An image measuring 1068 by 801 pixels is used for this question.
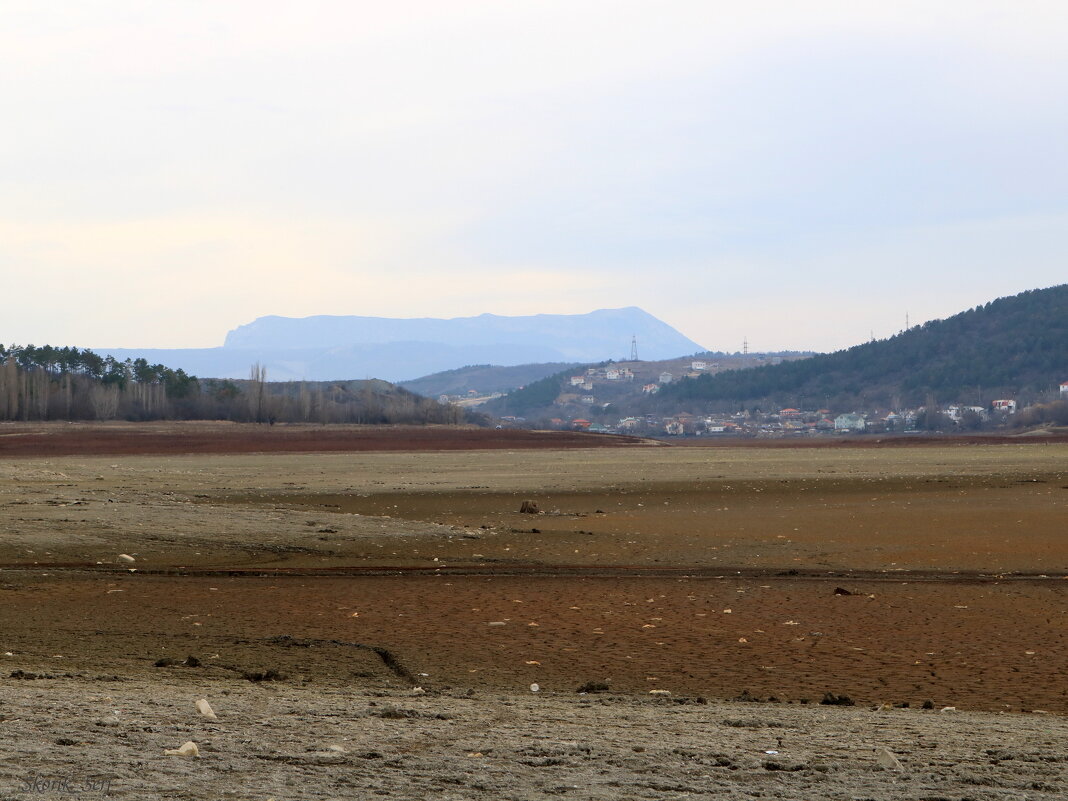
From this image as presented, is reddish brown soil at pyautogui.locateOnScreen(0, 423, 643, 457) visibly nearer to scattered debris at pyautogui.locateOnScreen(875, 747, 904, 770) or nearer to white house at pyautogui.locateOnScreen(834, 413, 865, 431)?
scattered debris at pyautogui.locateOnScreen(875, 747, 904, 770)

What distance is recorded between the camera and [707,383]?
631ft

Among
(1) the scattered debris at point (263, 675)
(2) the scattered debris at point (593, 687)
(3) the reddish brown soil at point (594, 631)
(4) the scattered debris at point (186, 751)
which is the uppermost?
(4) the scattered debris at point (186, 751)

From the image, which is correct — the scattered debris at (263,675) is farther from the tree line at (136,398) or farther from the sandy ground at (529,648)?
the tree line at (136,398)

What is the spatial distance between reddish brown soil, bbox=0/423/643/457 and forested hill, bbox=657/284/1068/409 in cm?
9731

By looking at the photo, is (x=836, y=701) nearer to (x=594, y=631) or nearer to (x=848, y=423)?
(x=594, y=631)

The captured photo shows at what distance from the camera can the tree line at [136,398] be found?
8738 centimetres

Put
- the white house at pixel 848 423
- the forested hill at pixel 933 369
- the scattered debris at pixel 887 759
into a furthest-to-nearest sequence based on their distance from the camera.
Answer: the forested hill at pixel 933 369 → the white house at pixel 848 423 → the scattered debris at pixel 887 759

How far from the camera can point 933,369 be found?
167 metres

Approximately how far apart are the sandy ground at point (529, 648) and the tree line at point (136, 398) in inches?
2586


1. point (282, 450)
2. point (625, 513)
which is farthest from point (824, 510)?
point (282, 450)

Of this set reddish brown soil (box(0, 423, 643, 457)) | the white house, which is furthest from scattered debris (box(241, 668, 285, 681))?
the white house

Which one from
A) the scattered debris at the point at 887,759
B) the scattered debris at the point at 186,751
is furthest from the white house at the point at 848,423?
the scattered debris at the point at 186,751

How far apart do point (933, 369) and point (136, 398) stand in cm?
11571

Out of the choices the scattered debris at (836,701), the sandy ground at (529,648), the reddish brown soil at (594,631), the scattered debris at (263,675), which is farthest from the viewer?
the reddish brown soil at (594,631)
